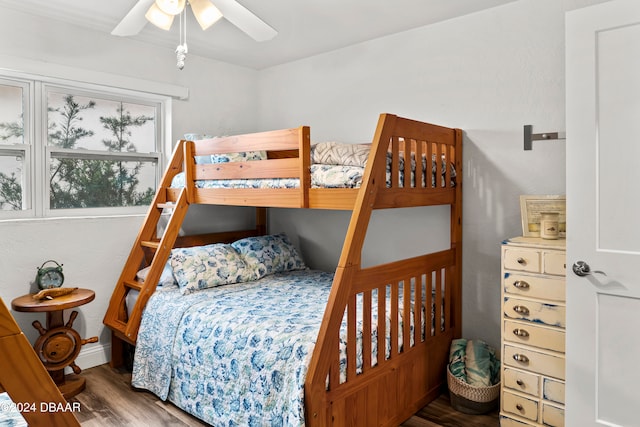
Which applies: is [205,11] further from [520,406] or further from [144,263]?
[520,406]

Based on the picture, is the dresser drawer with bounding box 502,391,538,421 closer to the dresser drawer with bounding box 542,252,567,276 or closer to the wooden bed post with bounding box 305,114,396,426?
the dresser drawer with bounding box 542,252,567,276

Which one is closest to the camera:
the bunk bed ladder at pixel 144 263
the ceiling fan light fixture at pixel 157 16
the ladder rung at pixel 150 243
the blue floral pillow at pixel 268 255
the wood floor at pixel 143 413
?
the ceiling fan light fixture at pixel 157 16

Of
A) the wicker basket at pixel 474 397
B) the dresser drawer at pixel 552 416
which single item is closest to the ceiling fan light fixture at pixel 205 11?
the wicker basket at pixel 474 397

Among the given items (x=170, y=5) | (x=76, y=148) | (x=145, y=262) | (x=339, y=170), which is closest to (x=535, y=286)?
(x=339, y=170)

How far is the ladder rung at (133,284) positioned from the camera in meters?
3.00

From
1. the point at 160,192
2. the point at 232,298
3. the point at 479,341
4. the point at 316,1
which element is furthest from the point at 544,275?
the point at 160,192

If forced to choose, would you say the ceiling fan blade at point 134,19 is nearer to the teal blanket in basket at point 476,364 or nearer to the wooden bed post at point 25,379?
the wooden bed post at point 25,379

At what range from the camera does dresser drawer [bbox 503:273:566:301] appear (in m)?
2.08

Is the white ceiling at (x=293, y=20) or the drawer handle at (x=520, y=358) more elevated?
the white ceiling at (x=293, y=20)

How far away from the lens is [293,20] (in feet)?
9.70

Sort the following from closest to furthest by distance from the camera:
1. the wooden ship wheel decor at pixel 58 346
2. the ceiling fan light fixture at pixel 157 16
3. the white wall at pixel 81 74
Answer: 1. the ceiling fan light fixture at pixel 157 16
2. the wooden ship wheel decor at pixel 58 346
3. the white wall at pixel 81 74

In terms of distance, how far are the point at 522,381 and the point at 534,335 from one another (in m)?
0.25

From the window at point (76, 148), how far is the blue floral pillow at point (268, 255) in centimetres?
92

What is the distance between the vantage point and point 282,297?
111 inches
